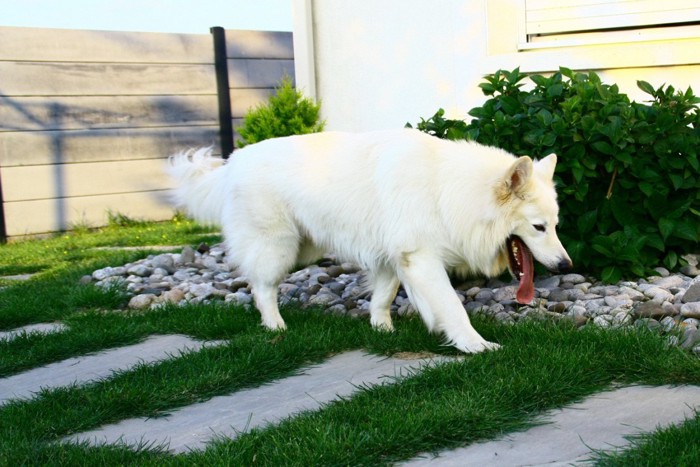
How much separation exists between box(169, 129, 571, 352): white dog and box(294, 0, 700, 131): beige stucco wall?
2.29 meters

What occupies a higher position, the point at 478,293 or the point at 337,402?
the point at 478,293

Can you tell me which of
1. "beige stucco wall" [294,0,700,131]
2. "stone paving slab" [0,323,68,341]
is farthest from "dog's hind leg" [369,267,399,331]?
"beige stucco wall" [294,0,700,131]

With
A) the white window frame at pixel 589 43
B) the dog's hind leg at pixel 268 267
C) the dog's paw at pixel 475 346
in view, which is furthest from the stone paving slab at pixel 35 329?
the white window frame at pixel 589 43

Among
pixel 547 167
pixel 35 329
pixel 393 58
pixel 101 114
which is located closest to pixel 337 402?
pixel 547 167

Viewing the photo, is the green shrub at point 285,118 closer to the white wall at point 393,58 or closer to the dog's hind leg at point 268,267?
the white wall at point 393,58

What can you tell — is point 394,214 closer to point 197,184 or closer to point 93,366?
point 197,184

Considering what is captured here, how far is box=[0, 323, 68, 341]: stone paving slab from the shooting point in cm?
479

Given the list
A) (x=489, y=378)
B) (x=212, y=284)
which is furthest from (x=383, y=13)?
(x=489, y=378)

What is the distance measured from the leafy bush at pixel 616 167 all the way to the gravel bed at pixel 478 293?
19 centimetres

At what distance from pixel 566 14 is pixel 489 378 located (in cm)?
413

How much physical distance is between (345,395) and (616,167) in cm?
252

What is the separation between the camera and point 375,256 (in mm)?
4547

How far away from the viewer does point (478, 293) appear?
5227 millimetres

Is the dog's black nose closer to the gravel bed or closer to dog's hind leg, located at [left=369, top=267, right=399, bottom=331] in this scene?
the gravel bed
